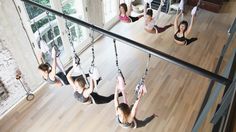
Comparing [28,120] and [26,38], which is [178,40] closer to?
[26,38]

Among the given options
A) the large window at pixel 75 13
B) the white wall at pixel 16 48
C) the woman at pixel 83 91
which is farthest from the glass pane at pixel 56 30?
the woman at pixel 83 91

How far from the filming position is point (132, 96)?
4445mm

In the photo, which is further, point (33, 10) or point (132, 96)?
point (132, 96)

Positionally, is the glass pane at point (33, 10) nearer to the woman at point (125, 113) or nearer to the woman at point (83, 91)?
the woman at point (83, 91)

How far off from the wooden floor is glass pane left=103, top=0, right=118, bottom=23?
2.17ft

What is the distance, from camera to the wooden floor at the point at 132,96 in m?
4.01

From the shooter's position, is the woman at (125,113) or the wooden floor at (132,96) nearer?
the woman at (125,113)

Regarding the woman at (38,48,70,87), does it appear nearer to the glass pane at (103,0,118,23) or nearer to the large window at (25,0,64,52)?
the large window at (25,0,64,52)

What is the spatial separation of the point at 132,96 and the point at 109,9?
8.89ft

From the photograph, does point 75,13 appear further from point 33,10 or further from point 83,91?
point 83,91

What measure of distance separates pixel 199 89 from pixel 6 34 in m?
3.66

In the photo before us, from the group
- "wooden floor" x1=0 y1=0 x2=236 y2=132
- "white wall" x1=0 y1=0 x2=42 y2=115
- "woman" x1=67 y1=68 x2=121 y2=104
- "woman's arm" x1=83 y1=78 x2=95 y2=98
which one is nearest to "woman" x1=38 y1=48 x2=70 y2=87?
"woman" x1=67 y1=68 x2=121 y2=104

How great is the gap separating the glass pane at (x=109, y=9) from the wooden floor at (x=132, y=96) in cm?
66

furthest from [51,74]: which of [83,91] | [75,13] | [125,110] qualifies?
[75,13]
